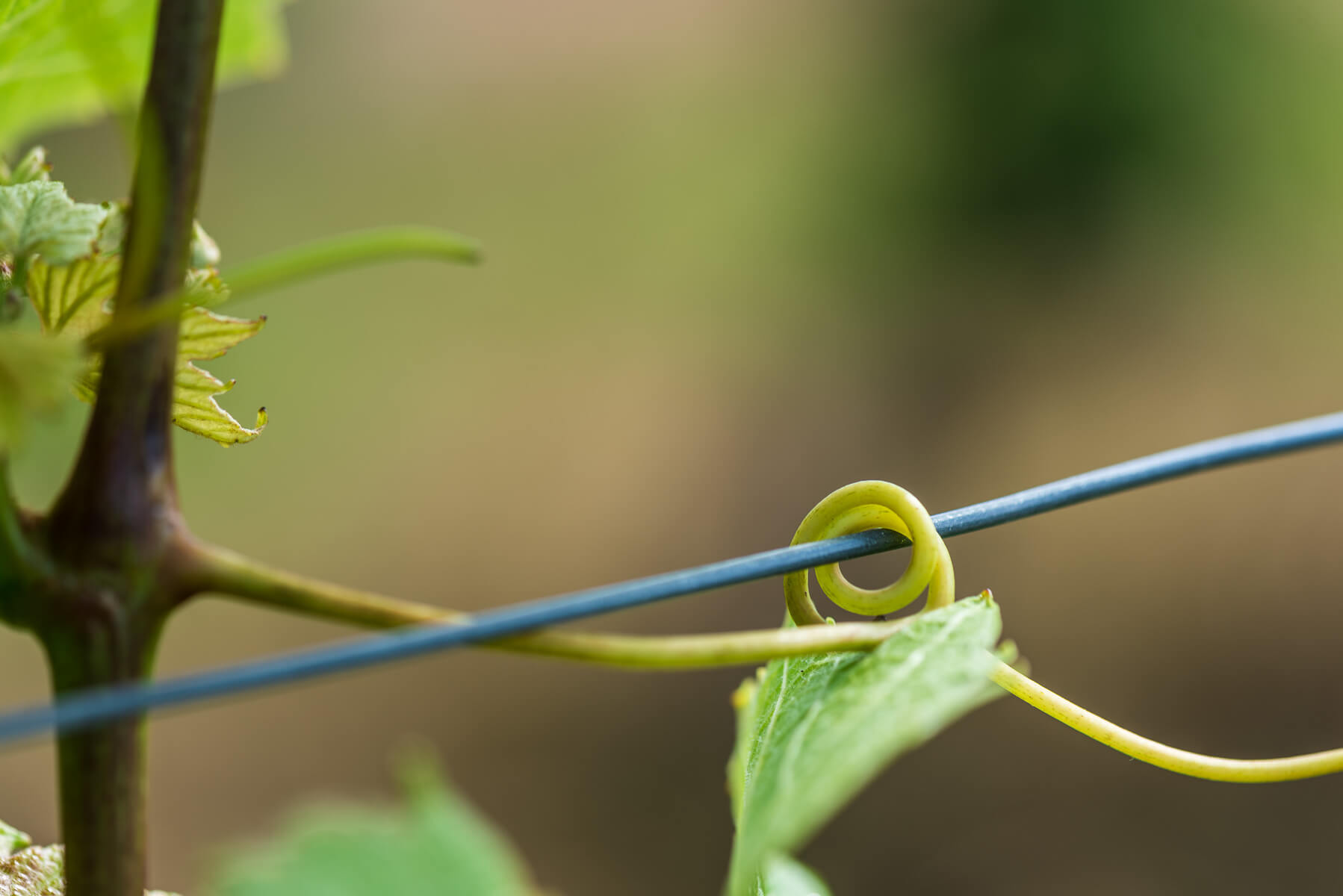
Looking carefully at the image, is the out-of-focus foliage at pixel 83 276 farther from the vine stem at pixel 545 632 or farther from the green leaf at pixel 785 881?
the green leaf at pixel 785 881

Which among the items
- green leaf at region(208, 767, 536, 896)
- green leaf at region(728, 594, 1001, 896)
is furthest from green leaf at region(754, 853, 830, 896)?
green leaf at region(208, 767, 536, 896)

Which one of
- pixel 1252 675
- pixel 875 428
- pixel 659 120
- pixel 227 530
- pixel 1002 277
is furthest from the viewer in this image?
pixel 659 120

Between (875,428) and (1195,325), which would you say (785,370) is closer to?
(875,428)

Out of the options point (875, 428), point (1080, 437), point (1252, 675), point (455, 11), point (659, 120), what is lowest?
point (1252, 675)

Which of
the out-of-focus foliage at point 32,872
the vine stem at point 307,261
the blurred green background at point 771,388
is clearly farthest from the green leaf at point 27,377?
the blurred green background at point 771,388

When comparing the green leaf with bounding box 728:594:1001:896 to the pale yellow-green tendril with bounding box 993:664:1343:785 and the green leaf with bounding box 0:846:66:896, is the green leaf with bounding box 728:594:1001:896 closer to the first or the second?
the pale yellow-green tendril with bounding box 993:664:1343:785

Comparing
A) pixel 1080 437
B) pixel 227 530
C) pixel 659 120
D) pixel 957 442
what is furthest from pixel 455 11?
pixel 1080 437

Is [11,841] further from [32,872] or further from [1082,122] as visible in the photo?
[1082,122]
